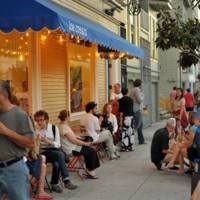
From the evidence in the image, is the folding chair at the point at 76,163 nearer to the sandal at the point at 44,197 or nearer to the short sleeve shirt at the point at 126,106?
the sandal at the point at 44,197

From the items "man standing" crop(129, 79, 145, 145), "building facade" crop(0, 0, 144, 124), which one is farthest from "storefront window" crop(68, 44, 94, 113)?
"man standing" crop(129, 79, 145, 145)

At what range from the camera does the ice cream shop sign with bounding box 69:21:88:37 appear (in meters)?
8.79

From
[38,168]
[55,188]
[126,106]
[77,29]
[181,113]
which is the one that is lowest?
[55,188]

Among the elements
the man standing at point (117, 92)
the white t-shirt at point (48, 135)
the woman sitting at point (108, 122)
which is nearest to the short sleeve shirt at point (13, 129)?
the white t-shirt at point (48, 135)

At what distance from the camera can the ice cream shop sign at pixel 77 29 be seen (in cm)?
879

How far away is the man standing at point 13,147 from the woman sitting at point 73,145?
13.5 ft

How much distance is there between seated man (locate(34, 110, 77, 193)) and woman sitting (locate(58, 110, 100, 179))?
0.55m

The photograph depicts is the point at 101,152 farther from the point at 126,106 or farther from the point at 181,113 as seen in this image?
the point at 181,113

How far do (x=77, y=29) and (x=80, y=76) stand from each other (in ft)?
17.1

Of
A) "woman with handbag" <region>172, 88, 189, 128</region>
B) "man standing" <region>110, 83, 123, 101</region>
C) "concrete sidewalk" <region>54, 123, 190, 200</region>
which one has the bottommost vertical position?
"concrete sidewalk" <region>54, 123, 190, 200</region>

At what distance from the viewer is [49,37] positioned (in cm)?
1172

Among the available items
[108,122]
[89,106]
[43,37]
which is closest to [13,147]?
[89,106]

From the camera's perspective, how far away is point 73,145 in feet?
30.2

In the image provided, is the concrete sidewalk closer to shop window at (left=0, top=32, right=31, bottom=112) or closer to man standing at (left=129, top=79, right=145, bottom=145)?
shop window at (left=0, top=32, right=31, bottom=112)
